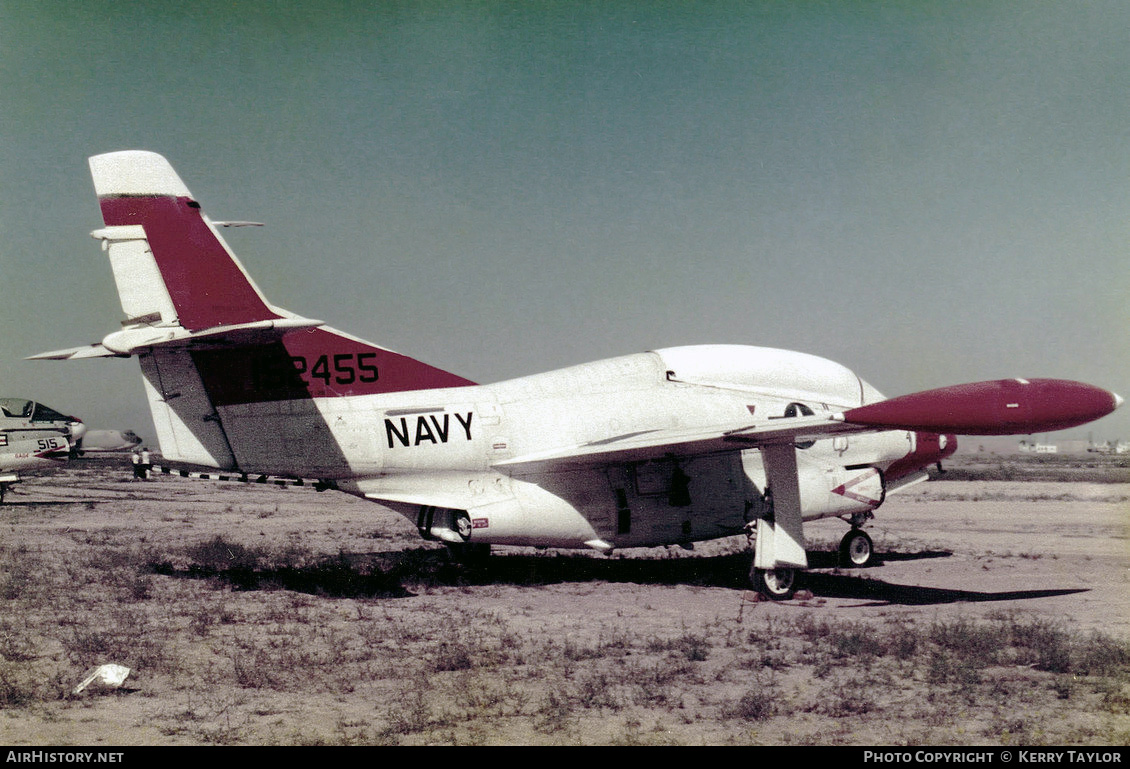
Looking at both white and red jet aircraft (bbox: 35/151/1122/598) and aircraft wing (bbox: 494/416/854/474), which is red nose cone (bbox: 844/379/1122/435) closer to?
white and red jet aircraft (bbox: 35/151/1122/598)

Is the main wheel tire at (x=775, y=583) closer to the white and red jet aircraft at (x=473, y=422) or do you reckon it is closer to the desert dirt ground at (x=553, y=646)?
the white and red jet aircraft at (x=473, y=422)

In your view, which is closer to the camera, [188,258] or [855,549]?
[188,258]

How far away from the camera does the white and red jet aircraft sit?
1275 cm

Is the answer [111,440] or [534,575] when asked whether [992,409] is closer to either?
[534,575]

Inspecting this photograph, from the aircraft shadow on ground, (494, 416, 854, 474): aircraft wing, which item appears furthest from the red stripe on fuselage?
(494, 416, 854, 474): aircraft wing

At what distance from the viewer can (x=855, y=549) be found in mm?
17141

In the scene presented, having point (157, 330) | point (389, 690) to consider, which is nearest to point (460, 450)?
point (157, 330)

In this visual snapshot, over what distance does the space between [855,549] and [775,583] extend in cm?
432

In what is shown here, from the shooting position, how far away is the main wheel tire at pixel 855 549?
17.1 metres

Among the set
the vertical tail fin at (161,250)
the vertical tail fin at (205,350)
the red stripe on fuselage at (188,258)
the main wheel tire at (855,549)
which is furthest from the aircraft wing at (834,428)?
the vertical tail fin at (161,250)

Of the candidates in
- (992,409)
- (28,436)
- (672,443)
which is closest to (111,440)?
(28,436)

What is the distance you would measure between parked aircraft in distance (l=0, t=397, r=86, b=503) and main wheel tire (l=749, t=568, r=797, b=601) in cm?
3057

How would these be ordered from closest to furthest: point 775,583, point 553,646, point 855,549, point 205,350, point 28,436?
point 553,646 → point 205,350 → point 775,583 → point 855,549 → point 28,436

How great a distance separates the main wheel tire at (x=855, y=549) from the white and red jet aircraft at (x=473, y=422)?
114 cm
